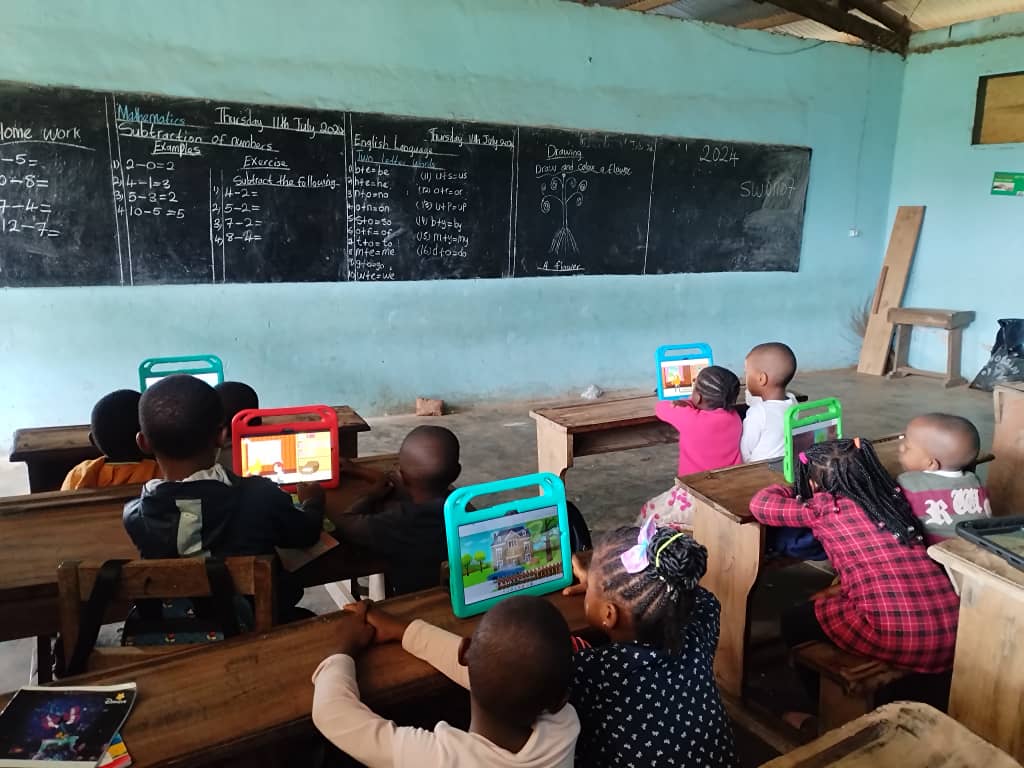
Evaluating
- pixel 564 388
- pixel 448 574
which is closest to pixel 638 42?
pixel 564 388

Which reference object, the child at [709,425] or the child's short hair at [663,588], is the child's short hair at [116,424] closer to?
the child's short hair at [663,588]

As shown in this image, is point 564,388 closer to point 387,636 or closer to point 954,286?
point 954,286

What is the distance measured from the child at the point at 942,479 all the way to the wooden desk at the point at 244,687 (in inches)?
38.2

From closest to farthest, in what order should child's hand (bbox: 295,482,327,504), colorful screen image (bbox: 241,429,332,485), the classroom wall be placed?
child's hand (bbox: 295,482,327,504) < colorful screen image (bbox: 241,429,332,485) < the classroom wall

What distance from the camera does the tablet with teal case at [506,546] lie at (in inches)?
56.1

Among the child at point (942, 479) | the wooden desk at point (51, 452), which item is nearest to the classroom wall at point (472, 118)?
the wooden desk at point (51, 452)

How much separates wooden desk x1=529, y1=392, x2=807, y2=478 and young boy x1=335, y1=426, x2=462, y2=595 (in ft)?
4.03

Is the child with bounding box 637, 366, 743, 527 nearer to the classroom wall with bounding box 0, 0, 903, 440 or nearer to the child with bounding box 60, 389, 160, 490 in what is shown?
the child with bounding box 60, 389, 160, 490

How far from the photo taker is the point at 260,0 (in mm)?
4277

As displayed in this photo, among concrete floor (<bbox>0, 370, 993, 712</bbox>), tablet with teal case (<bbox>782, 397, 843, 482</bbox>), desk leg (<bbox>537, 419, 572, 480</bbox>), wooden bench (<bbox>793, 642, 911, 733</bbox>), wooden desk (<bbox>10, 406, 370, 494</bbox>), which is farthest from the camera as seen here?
concrete floor (<bbox>0, 370, 993, 712</bbox>)

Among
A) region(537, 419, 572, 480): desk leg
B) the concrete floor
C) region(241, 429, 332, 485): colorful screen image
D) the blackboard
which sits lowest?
the concrete floor

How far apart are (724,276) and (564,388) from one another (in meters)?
1.73

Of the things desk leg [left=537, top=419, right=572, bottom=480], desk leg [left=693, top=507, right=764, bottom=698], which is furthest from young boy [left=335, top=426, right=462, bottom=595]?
desk leg [left=537, top=419, right=572, bottom=480]

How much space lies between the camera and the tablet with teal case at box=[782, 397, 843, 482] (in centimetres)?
227
